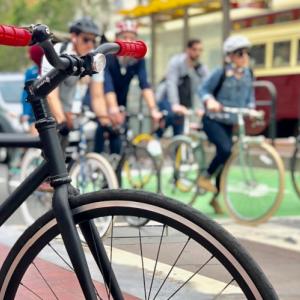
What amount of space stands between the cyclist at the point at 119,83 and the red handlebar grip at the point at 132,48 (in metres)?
3.99

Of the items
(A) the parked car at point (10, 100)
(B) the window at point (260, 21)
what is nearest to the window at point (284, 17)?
(B) the window at point (260, 21)

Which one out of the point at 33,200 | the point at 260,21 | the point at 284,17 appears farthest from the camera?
the point at 260,21

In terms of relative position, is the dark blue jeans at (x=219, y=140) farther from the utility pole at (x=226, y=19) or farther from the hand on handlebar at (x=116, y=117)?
the utility pole at (x=226, y=19)

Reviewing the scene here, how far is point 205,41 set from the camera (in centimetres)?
1452

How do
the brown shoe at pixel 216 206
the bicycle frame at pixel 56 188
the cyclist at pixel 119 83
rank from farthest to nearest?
1. the brown shoe at pixel 216 206
2. the cyclist at pixel 119 83
3. the bicycle frame at pixel 56 188

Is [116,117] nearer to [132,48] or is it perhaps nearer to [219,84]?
[219,84]

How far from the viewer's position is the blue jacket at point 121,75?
6.86 metres

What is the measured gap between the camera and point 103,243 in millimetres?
2168

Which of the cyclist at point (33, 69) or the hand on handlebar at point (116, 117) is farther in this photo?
the hand on handlebar at point (116, 117)

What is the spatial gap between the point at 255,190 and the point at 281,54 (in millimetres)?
7173

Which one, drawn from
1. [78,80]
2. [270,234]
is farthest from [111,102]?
Result: [270,234]

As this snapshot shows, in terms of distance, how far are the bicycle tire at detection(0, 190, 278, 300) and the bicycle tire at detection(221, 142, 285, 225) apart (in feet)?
14.0

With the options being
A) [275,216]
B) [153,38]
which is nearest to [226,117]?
[275,216]

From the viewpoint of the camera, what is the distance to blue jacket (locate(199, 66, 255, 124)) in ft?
22.6
